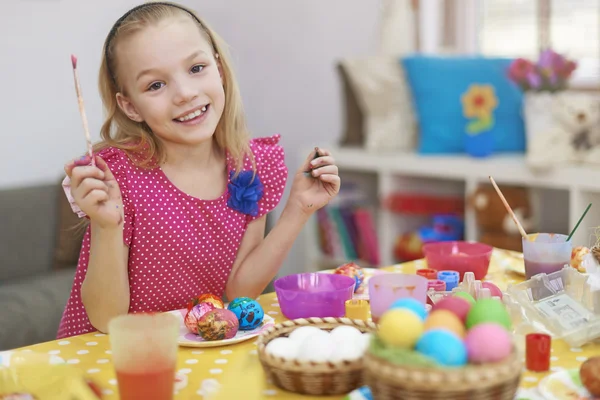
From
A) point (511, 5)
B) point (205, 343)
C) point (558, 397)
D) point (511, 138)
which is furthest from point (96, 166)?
point (511, 5)

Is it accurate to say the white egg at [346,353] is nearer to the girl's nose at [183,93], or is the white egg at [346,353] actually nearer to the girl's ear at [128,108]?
the girl's nose at [183,93]

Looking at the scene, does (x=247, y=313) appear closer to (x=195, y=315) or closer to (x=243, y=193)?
(x=195, y=315)

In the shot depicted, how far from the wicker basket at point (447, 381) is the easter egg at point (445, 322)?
5cm

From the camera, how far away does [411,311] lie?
2.73ft

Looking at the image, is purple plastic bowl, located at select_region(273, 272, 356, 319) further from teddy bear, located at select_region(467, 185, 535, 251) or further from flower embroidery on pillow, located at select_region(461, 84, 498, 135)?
flower embroidery on pillow, located at select_region(461, 84, 498, 135)

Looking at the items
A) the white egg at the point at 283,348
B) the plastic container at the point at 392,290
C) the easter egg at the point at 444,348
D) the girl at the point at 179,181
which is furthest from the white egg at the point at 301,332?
the girl at the point at 179,181

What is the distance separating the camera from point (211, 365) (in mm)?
1046

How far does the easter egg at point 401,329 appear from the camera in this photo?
0.80m

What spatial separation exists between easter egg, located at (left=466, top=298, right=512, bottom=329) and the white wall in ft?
8.46

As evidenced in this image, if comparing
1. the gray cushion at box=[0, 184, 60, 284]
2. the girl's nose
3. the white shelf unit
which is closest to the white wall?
the gray cushion at box=[0, 184, 60, 284]

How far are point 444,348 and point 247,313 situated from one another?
46 cm

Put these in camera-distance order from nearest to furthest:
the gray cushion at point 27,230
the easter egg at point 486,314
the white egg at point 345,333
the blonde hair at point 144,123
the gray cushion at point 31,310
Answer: the easter egg at point 486,314, the white egg at point 345,333, the blonde hair at point 144,123, the gray cushion at point 31,310, the gray cushion at point 27,230

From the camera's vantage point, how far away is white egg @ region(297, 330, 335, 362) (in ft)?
3.00

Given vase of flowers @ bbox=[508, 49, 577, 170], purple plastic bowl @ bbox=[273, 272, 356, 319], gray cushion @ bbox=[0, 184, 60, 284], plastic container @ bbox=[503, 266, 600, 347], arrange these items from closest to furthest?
plastic container @ bbox=[503, 266, 600, 347], purple plastic bowl @ bbox=[273, 272, 356, 319], vase of flowers @ bbox=[508, 49, 577, 170], gray cushion @ bbox=[0, 184, 60, 284]
